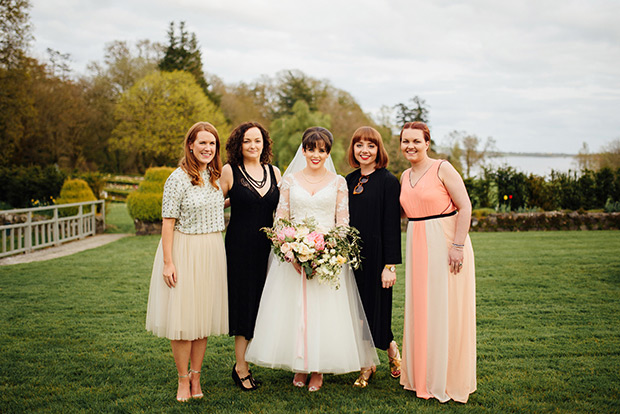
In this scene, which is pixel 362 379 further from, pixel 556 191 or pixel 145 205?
pixel 556 191

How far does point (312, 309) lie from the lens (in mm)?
4219

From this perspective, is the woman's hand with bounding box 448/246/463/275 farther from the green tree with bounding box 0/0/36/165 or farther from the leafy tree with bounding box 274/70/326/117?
the leafy tree with bounding box 274/70/326/117

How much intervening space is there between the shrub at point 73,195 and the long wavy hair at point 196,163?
14.1m

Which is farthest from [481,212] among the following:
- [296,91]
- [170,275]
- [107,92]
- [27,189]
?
[107,92]

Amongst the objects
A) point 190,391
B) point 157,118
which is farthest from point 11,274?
point 157,118

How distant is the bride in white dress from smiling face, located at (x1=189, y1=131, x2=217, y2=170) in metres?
0.73

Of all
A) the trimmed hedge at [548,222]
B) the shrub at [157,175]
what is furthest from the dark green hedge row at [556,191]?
the shrub at [157,175]

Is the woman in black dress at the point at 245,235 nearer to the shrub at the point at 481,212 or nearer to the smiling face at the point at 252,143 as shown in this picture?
the smiling face at the point at 252,143

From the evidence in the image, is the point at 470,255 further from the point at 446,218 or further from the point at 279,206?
the point at 279,206

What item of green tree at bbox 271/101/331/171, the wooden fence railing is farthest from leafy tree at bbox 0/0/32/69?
green tree at bbox 271/101/331/171

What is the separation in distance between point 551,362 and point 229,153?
3998 mm

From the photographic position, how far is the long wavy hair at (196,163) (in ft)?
13.5

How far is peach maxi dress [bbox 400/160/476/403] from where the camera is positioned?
164 inches

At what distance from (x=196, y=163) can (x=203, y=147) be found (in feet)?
0.53
